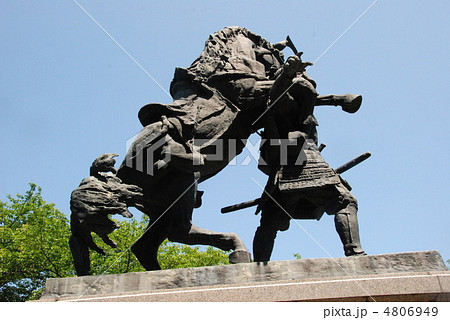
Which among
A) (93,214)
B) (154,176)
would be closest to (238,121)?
(154,176)

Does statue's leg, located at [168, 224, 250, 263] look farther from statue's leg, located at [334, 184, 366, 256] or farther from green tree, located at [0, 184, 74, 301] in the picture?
green tree, located at [0, 184, 74, 301]

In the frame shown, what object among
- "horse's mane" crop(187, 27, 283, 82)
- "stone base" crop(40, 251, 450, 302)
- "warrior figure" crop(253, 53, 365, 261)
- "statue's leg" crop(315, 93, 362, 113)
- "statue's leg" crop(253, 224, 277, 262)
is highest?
"horse's mane" crop(187, 27, 283, 82)

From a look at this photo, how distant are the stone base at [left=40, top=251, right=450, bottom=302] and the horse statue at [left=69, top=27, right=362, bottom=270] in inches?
25.7

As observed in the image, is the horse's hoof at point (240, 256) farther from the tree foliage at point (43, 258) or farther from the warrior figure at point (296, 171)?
the tree foliage at point (43, 258)

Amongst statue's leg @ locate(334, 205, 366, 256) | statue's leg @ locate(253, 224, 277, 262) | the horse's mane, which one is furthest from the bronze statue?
statue's leg @ locate(334, 205, 366, 256)

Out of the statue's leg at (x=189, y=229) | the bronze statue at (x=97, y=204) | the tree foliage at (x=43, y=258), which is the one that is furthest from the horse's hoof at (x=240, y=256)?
the tree foliage at (x=43, y=258)

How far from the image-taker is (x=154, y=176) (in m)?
5.39

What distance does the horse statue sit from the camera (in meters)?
5.39

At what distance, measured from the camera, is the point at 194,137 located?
18.6ft

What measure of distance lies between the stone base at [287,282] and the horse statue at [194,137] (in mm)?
653

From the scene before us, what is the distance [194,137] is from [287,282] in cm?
224

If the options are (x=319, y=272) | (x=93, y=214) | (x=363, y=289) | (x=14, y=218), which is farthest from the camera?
(x=14, y=218)
